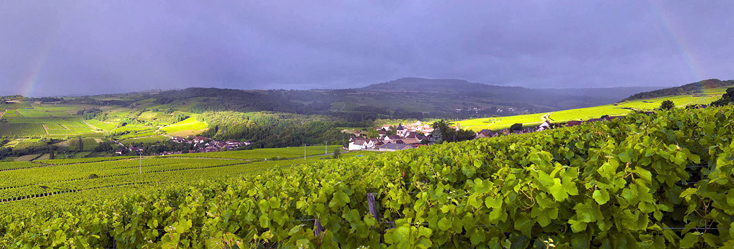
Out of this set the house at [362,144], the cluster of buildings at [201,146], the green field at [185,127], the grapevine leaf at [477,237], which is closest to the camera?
the grapevine leaf at [477,237]

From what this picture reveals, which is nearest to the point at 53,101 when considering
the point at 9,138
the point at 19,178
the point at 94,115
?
the point at 94,115

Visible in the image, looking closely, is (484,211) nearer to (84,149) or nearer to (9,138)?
(84,149)

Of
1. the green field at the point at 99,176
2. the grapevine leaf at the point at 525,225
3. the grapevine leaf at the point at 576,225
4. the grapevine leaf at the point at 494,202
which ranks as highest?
the grapevine leaf at the point at 494,202

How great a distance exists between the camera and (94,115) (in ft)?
526

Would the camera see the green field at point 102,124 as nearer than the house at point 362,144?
No

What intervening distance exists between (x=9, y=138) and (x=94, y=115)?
178 ft

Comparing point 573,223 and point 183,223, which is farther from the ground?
point 573,223

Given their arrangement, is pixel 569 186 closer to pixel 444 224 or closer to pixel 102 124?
pixel 444 224

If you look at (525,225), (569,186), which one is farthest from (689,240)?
(525,225)

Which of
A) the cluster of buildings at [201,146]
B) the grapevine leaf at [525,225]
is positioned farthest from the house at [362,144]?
the grapevine leaf at [525,225]

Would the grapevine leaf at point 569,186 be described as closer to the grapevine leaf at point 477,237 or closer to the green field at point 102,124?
the grapevine leaf at point 477,237

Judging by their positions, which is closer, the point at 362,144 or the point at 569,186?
the point at 569,186

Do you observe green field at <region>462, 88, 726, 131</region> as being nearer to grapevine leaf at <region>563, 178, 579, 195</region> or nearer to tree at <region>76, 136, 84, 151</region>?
grapevine leaf at <region>563, 178, 579, 195</region>

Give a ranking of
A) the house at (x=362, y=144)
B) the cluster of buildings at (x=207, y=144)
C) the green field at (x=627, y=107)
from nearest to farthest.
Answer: the green field at (x=627, y=107) → the house at (x=362, y=144) → the cluster of buildings at (x=207, y=144)
